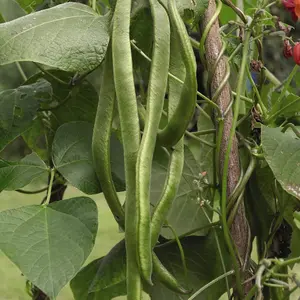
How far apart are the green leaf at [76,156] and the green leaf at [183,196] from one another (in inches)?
2.7

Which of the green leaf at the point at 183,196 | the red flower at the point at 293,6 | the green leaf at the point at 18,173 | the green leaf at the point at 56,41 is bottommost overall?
the green leaf at the point at 183,196

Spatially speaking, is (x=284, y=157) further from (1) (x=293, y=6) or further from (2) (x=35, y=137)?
(2) (x=35, y=137)

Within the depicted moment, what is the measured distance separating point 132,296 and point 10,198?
3.05 feet

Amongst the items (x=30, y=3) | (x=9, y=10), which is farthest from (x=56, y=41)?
(x=30, y=3)

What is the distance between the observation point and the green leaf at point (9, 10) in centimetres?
52

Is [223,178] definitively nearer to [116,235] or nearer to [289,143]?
[289,143]

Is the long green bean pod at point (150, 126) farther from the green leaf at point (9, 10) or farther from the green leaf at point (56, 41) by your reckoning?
the green leaf at point (9, 10)

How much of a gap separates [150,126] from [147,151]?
0.06 ft

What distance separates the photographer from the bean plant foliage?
0.34 m

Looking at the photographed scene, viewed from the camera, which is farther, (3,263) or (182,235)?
(3,263)

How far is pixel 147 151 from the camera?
0.33 metres

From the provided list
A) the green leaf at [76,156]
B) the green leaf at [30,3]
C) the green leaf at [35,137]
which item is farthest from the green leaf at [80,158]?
the green leaf at [30,3]

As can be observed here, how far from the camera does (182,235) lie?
465 mm

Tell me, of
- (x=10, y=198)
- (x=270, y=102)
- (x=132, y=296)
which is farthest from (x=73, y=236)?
(x=10, y=198)
